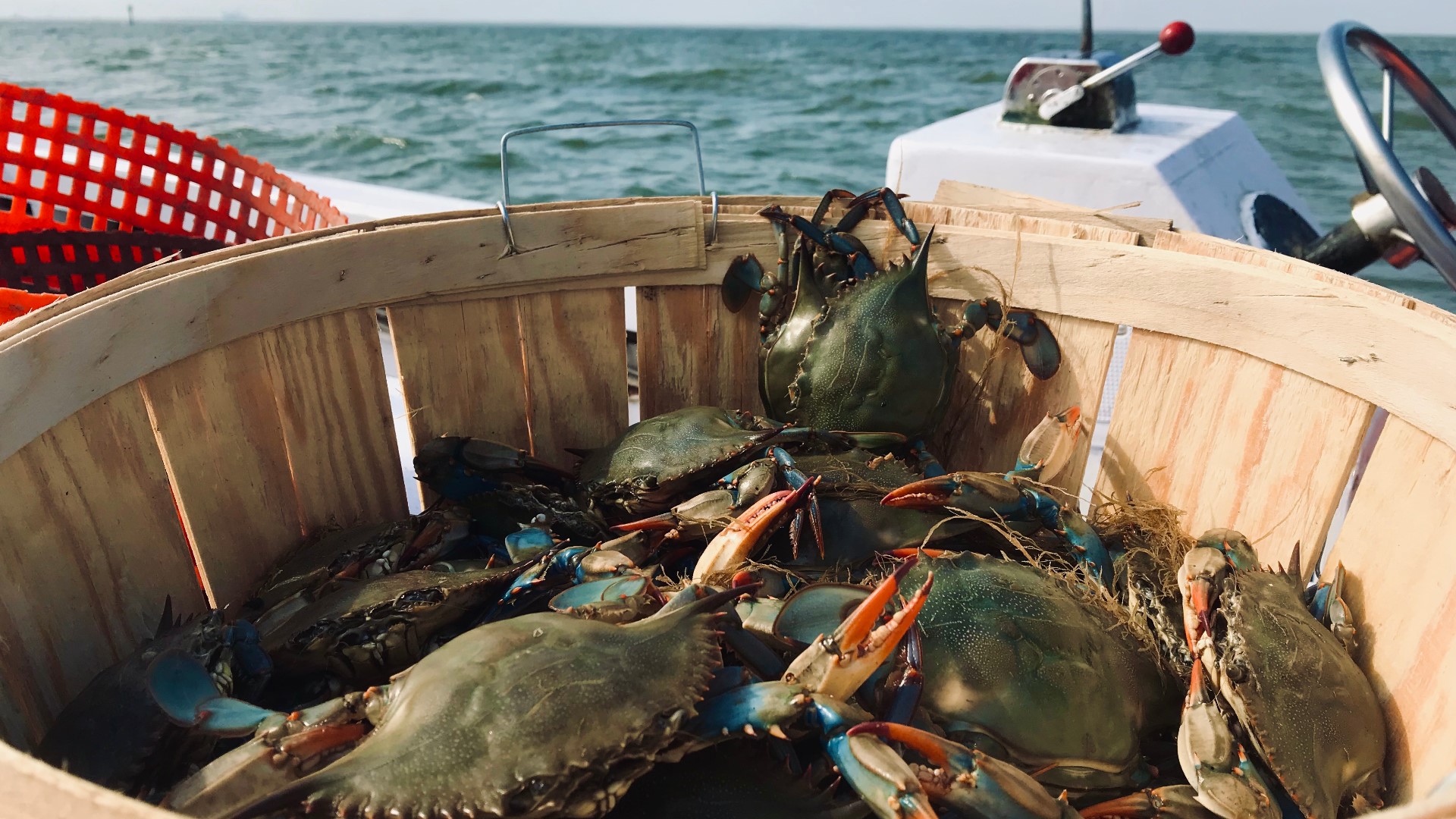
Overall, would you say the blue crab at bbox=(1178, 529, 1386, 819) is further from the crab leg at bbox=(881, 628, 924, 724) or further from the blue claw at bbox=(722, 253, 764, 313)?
the blue claw at bbox=(722, 253, 764, 313)

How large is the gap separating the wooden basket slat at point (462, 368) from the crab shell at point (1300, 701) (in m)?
1.78

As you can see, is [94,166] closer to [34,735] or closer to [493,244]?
[493,244]

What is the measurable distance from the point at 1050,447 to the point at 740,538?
36.8 inches

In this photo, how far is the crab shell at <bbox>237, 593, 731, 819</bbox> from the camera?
3.54 ft

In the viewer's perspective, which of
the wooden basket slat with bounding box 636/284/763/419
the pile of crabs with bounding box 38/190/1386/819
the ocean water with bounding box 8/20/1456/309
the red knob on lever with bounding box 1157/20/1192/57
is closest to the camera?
the pile of crabs with bounding box 38/190/1386/819

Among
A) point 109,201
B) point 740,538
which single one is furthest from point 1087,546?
point 109,201

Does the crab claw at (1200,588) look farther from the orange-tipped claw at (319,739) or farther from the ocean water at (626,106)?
the ocean water at (626,106)

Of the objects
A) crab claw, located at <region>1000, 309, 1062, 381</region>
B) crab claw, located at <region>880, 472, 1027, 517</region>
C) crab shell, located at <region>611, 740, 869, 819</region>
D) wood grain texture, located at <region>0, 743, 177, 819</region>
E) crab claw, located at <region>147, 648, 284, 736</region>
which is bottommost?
crab shell, located at <region>611, 740, 869, 819</region>

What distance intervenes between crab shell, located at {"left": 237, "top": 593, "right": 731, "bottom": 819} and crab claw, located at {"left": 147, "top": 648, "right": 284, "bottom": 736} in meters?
0.26

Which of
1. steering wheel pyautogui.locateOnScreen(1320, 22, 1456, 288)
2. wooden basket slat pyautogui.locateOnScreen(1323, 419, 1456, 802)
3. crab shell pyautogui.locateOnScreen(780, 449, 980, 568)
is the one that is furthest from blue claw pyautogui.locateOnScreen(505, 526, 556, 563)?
steering wheel pyautogui.locateOnScreen(1320, 22, 1456, 288)

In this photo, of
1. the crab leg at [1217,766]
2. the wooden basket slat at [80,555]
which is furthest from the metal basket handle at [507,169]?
the crab leg at [1217,766]

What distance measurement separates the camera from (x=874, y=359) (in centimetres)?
221

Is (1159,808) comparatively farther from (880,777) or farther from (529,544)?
(529,544)

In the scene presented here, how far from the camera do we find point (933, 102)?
70.4 feet
